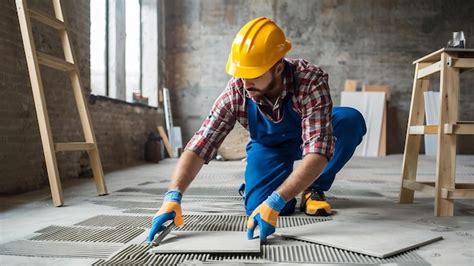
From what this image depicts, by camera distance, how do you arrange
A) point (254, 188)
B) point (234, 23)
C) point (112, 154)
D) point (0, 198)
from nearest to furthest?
point (254, 188), point (0, 198), point (112, 154), point (234, 23)

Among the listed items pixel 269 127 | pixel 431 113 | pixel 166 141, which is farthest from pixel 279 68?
pixel 431 113

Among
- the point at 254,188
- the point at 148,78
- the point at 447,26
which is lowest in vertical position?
the point at 254,188

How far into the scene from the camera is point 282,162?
2.31 m

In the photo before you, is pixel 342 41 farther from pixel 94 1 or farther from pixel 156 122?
pixel 94 1

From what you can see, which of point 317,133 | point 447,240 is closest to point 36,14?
point 317,133

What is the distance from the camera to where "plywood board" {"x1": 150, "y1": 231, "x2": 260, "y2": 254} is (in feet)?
5.03

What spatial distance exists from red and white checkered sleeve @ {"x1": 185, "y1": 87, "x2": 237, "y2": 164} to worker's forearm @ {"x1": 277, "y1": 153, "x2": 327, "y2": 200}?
40 cm

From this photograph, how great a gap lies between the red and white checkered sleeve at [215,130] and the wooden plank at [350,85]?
6.63m

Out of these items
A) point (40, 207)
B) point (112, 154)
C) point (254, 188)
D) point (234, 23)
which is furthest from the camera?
point (234, 23)

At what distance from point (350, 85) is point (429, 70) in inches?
234

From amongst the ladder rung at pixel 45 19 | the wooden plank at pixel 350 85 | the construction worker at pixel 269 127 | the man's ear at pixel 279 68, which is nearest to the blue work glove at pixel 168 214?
the construction worker at pixel 269 127

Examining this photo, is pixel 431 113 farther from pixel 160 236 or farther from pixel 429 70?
pixel 160 236

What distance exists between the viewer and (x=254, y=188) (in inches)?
89.4

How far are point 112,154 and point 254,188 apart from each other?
3.53 m
